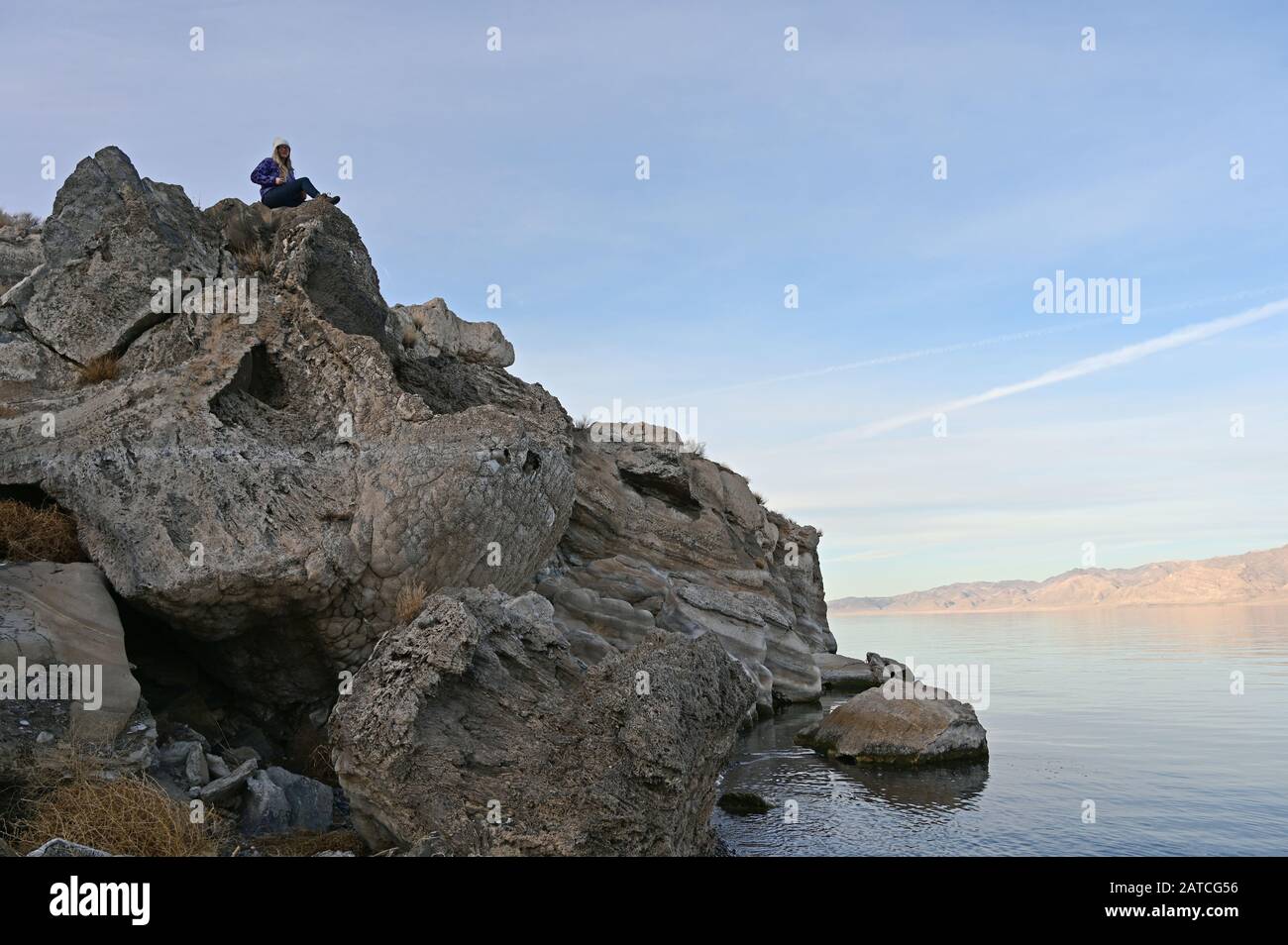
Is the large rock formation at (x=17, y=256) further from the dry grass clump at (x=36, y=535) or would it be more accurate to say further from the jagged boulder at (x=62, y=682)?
the jagged boulder at (x=62, y=682)

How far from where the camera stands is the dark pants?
54.9ft

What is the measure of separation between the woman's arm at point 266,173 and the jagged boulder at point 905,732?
1364 centimetres

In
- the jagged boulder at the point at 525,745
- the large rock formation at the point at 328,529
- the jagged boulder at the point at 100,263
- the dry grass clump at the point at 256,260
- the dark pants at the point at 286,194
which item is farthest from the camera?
the dark pants at the point at 286,194

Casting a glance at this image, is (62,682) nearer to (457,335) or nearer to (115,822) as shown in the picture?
(115,822)

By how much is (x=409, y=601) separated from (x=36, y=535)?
440 centimetres

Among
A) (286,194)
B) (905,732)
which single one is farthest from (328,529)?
(905,732)

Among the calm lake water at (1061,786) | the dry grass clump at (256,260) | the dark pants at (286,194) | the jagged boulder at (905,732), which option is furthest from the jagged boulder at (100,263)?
the jagged boulder at (905,732)

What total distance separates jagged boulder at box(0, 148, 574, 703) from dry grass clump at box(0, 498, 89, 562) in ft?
0.73

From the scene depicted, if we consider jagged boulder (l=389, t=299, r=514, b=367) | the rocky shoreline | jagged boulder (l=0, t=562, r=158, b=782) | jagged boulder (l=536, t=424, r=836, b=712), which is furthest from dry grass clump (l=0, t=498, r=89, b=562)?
jagged boulder (l=389, t=299, r=514, b=367)

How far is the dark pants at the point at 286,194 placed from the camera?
16.7 meters

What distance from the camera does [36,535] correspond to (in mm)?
11617

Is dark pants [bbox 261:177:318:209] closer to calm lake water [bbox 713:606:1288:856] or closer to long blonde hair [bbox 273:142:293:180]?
long blonde hair [bbox 273:142:293:180]

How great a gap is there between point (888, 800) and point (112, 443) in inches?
443

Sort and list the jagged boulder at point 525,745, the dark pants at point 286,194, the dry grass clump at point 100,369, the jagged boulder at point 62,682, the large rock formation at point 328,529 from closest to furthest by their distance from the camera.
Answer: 1. the jagged boulder at point 525,745
2. the large rock formation at point 328,529
3. the jagged boulder at point 62,682
4. the dry grass clump at point 100,369
5. the dark pants at point 286,194
